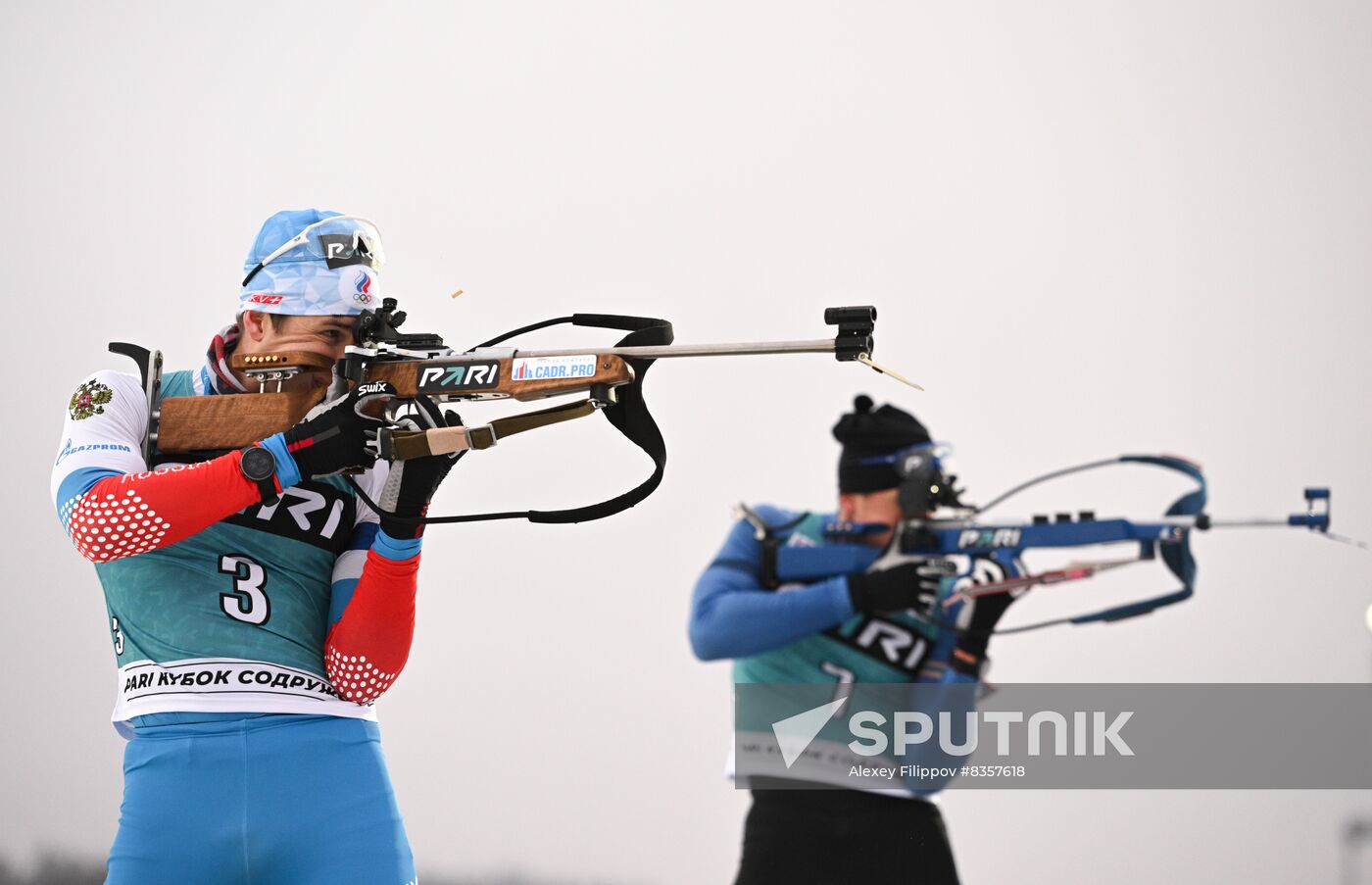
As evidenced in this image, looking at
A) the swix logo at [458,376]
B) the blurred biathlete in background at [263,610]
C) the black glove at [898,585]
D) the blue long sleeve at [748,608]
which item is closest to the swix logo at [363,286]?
the blurred biathlete in background at [263,610]

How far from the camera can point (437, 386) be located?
1.88m

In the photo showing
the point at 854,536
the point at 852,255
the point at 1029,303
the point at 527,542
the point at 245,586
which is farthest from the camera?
the point at 527,542

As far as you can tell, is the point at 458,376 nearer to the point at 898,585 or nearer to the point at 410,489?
the point at 410,489

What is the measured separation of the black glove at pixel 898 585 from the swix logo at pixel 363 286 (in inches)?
31.0

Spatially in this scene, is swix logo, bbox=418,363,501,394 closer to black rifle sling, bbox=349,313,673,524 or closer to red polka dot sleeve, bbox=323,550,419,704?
black rifle sling, bbox=349,313,673,524

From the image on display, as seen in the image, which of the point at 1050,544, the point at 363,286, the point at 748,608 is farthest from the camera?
the point at 363,286

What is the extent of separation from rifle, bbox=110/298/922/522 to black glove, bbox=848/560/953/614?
0.30 m

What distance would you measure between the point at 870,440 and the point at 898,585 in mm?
198

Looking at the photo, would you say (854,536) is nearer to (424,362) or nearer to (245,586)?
(424,362)

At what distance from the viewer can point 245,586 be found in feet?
6.26

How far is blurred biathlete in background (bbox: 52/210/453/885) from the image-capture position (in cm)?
179

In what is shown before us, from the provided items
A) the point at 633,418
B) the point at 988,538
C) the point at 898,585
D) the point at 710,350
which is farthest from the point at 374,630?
the point at 988,538

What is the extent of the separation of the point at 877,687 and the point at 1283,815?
2.26ft

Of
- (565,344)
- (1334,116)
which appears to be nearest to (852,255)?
(565,344)
